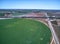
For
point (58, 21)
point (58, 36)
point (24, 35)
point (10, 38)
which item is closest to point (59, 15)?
point (58, 21)

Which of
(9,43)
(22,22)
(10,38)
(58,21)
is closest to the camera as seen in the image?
(9,43)

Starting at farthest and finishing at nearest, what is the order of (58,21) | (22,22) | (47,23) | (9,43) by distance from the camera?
(22,22) → (47,23) → (58,21) → (9,43)

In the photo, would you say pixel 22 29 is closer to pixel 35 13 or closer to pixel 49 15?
pixel 35 13

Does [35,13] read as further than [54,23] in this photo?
Yes

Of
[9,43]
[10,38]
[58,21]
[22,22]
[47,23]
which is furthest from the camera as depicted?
[22,22]

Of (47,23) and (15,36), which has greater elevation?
(47,23)

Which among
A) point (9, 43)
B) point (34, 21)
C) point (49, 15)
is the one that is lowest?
point (9, 43)

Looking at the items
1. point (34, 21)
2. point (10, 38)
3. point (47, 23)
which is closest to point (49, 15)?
point (47, 23)

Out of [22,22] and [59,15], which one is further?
[22,22]

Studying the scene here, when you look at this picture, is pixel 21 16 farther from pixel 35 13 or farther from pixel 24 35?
pixel 24 35
